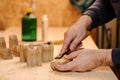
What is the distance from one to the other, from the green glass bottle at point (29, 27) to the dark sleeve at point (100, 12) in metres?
0.39

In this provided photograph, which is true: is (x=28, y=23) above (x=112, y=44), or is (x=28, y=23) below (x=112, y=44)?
above

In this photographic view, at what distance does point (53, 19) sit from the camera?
2.22 m

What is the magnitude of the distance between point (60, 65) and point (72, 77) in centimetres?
7

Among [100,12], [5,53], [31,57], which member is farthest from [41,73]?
[100,12]

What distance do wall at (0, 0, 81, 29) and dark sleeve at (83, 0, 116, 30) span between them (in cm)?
69

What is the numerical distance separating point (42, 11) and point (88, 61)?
123 centimetres

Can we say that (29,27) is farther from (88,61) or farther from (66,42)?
(88,61)

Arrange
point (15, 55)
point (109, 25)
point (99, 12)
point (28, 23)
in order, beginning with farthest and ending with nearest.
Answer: point (109, 25) → point (28, 23) → point (99, 12) → point (15, 55)

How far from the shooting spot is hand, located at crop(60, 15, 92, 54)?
4.20 feet

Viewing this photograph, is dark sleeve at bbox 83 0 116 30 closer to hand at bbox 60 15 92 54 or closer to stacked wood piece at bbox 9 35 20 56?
hand at bbox 60 15 92 54

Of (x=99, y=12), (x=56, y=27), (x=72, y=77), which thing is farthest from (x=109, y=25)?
(x=72, y=77)

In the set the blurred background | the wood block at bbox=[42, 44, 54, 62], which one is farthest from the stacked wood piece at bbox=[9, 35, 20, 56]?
the blurred background

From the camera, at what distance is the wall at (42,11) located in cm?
217

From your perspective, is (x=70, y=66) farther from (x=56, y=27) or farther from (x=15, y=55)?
(x=56, y=27)
